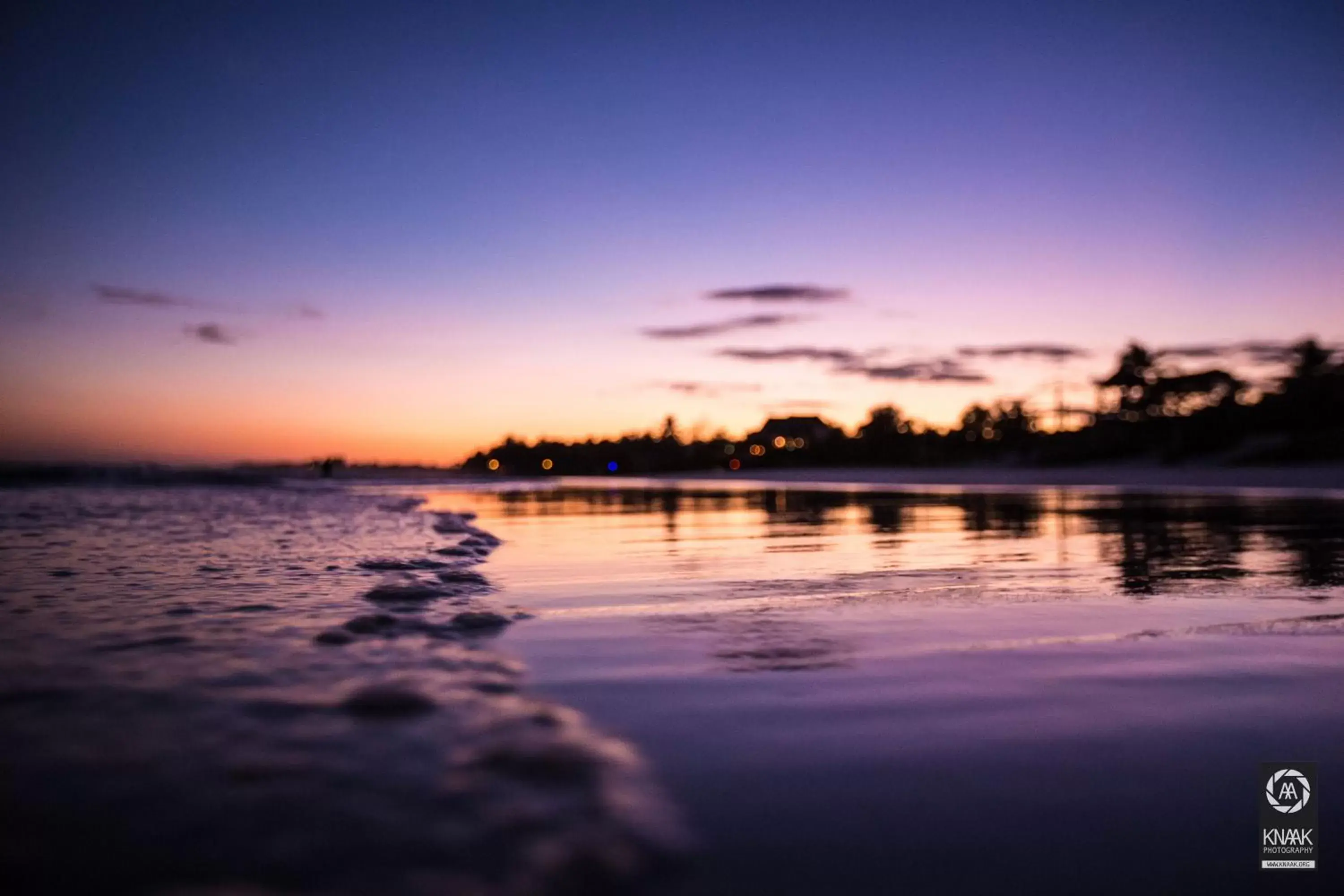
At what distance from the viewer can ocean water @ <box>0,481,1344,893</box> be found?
6.24ft

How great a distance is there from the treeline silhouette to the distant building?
890 cm

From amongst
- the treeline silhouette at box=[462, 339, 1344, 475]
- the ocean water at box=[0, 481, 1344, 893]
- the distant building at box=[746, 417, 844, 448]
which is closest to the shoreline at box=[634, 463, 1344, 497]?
the treeline silhouette at box=[462, 339, 1344, 475]

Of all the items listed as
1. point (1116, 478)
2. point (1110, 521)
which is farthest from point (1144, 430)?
point (1110, 521)

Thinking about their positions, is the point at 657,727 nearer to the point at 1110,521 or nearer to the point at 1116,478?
the point at 1110,521

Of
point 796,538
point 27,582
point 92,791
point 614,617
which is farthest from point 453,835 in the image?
point 796,538

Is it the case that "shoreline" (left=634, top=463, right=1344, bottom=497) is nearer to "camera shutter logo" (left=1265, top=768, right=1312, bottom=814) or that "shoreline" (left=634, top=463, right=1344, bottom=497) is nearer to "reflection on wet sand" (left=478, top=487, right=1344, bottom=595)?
"reflection on wet sand" (left=478, top=487, right=1344, bottom=595)

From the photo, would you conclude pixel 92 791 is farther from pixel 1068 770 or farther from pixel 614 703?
pixel 1068 770

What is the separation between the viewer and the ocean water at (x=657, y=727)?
6.24ft

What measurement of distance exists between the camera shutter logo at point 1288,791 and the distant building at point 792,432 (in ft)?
357

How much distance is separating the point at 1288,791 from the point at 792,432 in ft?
394

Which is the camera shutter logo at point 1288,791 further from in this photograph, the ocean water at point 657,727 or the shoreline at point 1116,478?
the shoreline at point 1116,478

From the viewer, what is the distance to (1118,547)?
872 centimetres

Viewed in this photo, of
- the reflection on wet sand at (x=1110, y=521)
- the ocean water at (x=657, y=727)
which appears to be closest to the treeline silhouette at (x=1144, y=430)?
the reflection on wet sand at (x=1110, y=521)

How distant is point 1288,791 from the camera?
7.59 feet
